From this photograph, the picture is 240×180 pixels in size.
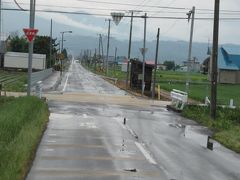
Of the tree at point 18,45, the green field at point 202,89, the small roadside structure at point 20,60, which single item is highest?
the tree at point 18,45

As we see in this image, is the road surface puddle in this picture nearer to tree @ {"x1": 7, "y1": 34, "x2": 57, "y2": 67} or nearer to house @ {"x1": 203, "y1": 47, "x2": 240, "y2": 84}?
house @ {"x1": 203, "y1": 47, "x2": 240, "y2": 84}

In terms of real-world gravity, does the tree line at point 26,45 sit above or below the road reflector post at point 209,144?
above

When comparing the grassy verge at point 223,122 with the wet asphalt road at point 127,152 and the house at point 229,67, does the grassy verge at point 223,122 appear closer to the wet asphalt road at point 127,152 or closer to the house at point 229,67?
the wet asphalt road at point 127,152

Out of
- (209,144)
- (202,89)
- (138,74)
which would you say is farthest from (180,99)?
(202,89)

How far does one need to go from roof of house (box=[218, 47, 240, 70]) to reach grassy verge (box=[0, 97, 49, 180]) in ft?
249

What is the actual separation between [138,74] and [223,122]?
1317 inches

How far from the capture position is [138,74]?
187 feet

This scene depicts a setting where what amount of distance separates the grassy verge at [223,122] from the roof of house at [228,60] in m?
66.7

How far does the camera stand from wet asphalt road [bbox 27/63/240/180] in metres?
11.7

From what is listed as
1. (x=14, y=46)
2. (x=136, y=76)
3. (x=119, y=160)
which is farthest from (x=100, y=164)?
(x=14, y=46)

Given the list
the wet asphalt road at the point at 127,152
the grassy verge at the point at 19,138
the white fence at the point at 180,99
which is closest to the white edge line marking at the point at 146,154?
the wet asphalt road at the point at 127,152

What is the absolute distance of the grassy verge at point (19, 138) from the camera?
10422 millimetres

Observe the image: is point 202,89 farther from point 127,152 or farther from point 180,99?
point 127,152

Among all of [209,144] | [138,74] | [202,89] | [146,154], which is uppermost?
[138,74]
